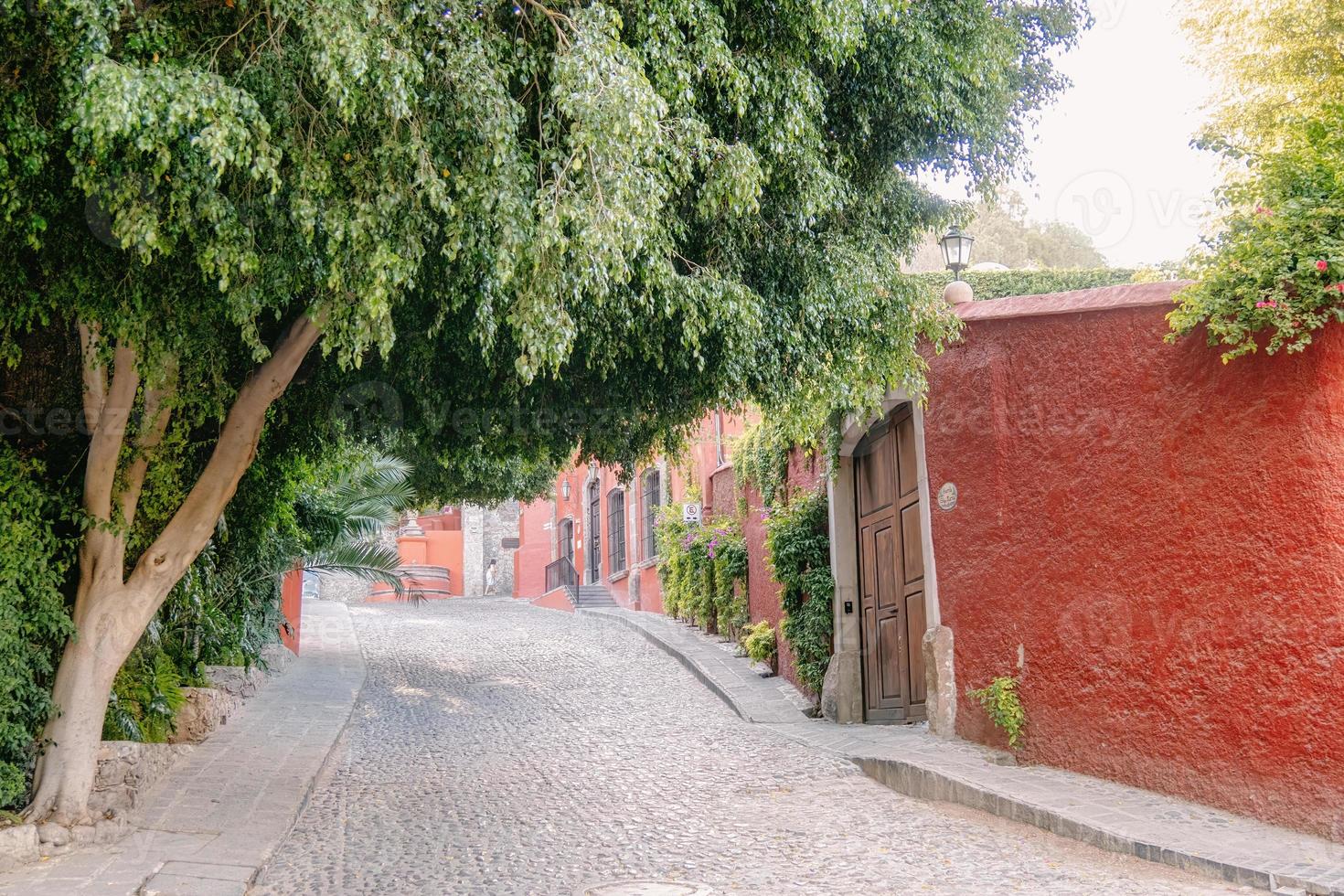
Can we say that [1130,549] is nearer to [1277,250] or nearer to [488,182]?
[1277,250]

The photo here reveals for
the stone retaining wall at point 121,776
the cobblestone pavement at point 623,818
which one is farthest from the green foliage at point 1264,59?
the stone retaining wall at point 121,776

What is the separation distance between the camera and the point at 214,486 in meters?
6.70

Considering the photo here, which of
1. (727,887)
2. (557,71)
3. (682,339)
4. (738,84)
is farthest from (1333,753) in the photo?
(557,71)

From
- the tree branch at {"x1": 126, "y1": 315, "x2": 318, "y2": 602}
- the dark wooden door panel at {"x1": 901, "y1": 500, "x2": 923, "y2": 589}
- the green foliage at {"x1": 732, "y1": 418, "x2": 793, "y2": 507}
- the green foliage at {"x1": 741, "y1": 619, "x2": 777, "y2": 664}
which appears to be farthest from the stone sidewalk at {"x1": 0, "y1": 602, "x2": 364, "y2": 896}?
the green foliage at {"x1": 732, "y1": 418, "x2": 793, "y2": 507}

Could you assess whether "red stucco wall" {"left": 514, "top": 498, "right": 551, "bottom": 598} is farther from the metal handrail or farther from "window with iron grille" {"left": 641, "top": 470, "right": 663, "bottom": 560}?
"window with iron grille" {"left": 641, "top": 470, "right": 663, "bottom": 560}

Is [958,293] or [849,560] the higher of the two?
[958,293]

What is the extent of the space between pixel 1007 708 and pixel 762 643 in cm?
550

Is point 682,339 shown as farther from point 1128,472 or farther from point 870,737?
point 870,737

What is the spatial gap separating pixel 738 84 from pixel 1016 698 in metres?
4.40

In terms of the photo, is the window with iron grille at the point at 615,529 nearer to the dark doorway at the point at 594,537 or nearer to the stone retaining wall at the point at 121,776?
the dark doorway at the point at 594,537

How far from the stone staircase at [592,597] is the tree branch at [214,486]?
1727cm

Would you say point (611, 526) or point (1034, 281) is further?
point (611, 526)

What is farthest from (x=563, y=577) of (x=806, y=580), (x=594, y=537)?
(x=806, y=580)

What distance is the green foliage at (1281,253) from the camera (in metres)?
5.70
